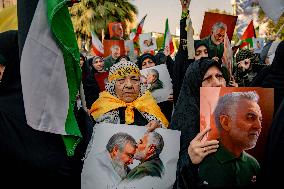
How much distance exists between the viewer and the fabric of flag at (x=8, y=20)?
2867 millimetres

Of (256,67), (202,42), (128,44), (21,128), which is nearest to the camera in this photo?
(21,128)

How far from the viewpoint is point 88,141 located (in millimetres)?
2277

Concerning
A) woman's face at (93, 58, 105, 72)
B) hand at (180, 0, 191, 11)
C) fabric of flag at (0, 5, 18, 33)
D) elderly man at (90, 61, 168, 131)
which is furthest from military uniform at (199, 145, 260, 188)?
woman's face at (93, 58, 105, 72)

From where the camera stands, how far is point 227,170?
6.31 ft

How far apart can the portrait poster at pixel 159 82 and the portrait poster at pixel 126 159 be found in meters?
1.96

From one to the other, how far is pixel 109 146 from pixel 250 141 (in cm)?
71

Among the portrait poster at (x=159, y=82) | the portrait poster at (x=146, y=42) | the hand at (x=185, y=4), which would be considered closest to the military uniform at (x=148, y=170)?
the hand at (x=185, y=4)

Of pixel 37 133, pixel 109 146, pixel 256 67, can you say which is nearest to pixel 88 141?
pixel 109 146

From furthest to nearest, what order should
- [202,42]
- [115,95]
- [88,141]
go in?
[202,42] < [115,95] < [88,141]

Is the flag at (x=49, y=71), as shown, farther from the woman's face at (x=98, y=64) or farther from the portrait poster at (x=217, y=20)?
the woman's face at (x=98, y=64)

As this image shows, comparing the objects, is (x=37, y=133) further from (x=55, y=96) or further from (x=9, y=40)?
(x=9, y=40)

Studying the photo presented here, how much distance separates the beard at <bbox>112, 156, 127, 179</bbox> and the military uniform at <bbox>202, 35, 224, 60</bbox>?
1865mm

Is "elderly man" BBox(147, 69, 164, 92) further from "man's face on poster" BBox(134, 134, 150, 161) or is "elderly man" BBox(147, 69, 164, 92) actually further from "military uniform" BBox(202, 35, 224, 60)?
"man's face on poster" BBox(134, 134, 150, 161)

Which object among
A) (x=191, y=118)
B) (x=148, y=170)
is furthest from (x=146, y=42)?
(x=148, y=170)
